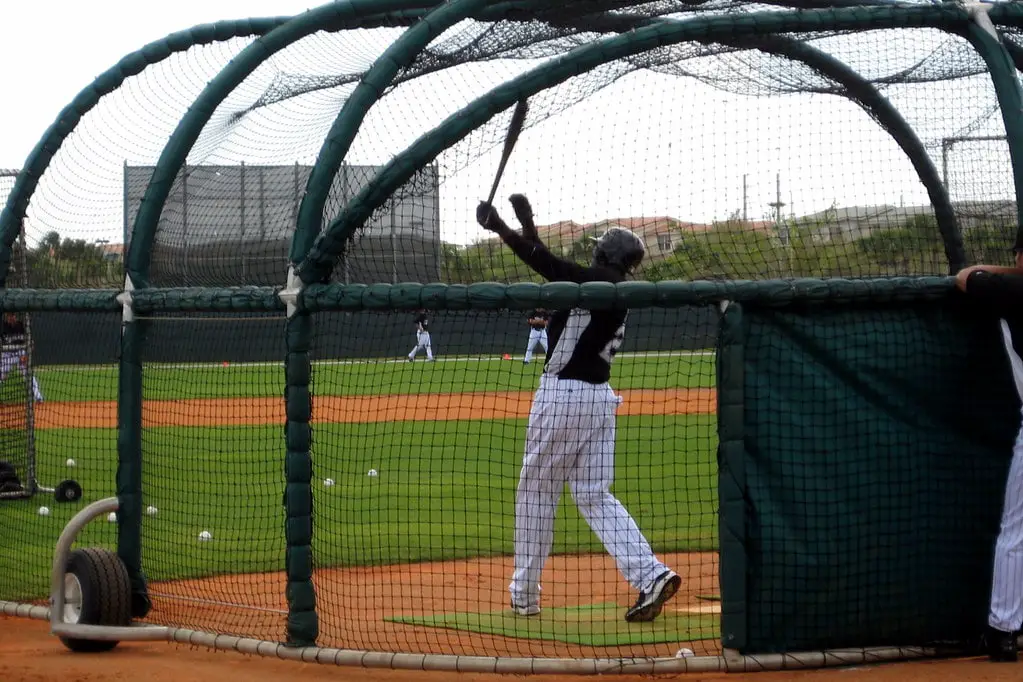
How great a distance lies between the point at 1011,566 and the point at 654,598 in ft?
5.43

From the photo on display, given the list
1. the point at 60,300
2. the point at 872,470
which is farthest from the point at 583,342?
the point at 60,300

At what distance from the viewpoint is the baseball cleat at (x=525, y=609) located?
629 centimetres

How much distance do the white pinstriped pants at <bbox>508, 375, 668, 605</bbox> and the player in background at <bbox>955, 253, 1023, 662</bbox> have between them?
157cm

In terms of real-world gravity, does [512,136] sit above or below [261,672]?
above

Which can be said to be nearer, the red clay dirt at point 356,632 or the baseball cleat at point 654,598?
the red clay dirt at point 356,632

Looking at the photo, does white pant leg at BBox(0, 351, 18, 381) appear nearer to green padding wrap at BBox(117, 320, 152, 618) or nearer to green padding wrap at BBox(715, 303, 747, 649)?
green padding wrap at BBox(117, 320, 152, 618)

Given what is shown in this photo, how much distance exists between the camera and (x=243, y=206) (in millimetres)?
7016

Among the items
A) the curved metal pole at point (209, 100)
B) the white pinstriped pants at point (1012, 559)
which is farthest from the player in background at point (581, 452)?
the curved metal pole at point (209, 100)

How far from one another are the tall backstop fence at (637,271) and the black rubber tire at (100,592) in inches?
0.6

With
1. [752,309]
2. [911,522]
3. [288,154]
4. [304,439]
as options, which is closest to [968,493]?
[911,522]

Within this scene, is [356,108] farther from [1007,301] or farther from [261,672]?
[1007,301]

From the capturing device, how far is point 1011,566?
538 centimetres

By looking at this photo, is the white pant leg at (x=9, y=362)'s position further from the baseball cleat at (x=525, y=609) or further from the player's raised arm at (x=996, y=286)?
the player's raised arm at (x=996, y=286)

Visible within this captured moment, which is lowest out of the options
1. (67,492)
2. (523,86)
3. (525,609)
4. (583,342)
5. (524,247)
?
(67,492)
